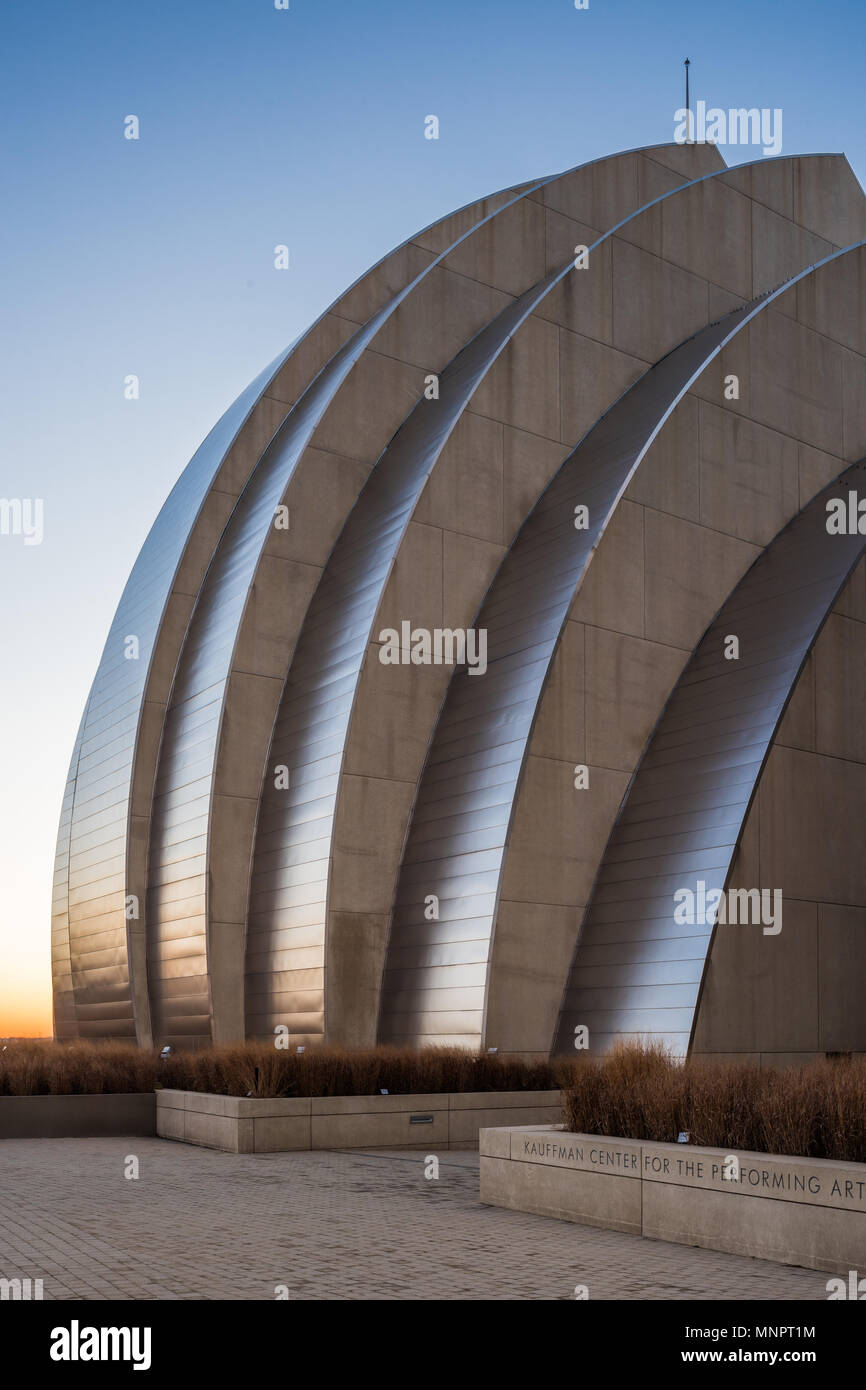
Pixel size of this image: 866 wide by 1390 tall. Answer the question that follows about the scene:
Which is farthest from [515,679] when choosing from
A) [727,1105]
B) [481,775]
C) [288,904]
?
[727,1105]

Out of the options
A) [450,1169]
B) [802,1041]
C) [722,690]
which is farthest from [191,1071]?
[722,690]

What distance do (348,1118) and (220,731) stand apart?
923 centimetres

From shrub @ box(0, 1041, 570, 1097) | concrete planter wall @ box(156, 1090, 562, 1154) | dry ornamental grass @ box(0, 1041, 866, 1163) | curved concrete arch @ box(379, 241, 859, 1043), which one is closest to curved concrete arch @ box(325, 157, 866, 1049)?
curved concrete arch @ box(379, 241, 859, 1043)

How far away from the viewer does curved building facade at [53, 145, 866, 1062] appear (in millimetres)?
21859

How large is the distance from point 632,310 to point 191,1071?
1774 centimetres

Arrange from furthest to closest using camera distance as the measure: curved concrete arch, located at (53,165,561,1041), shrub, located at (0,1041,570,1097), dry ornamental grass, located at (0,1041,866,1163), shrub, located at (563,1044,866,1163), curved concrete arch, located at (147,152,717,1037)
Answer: curved concrete arch, located at (53,165,561,1041)
curved concrete arch, located at (147,152,717,1037)
shrub, located at (0,1041,570,1097)
dry ornamental grass, located at (0,1041,866,1163)
shrub, located at (563,1044,866,1163)

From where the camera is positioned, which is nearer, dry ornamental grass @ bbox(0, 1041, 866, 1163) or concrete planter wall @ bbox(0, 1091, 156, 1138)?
dry ornamental grass @ bbox(0, 1041, 866, 1163)

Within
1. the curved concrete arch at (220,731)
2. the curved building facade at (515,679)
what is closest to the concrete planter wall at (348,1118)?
the curved building facade at (515,679)

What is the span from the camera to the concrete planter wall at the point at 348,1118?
1705 centimetres

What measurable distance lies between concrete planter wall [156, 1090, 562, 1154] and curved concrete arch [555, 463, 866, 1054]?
9.00 ft

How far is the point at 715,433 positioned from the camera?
994 inches

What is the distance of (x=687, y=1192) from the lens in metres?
10.6

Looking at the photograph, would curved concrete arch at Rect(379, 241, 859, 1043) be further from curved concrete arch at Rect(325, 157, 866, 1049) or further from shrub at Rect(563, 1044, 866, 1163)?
shrub at Rect(563, 1044, 866, 1163)

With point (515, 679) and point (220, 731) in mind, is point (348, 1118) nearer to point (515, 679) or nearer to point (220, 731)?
point (515, 679)
